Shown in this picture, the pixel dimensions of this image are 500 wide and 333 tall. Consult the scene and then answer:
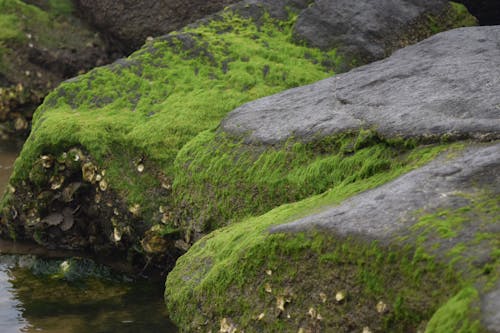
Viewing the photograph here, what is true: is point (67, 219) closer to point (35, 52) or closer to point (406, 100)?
point (406, 100)

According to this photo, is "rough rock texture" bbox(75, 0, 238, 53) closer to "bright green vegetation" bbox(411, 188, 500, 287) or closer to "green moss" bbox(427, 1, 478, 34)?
"green moss" bbox(427, 1, 478, 34)

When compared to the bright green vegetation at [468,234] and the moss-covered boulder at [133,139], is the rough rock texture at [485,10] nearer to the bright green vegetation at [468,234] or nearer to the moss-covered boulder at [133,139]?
the moss-covered boulder at [133,139]

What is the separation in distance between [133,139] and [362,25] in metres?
3.10

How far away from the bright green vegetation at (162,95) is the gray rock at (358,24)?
0.21 meters

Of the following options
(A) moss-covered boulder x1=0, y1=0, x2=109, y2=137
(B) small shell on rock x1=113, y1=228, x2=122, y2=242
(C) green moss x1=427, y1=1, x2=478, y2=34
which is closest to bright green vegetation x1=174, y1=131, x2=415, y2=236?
(B) small shell on rock x1=113, y1=228, x2=122, y2=242

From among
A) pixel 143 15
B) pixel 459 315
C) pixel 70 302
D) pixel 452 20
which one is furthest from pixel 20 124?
pixel 459 315

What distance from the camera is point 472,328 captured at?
2.89 meters

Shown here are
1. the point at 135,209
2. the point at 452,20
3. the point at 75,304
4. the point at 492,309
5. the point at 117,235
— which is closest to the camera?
the point at 492,309

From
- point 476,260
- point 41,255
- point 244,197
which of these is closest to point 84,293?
point 41,255

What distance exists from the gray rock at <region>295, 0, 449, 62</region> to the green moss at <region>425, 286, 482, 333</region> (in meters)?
5.09

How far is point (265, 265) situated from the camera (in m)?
4.08

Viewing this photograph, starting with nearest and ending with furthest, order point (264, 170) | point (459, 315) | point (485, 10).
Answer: point (459, 315) < point (264, 170) < point (485, 10)

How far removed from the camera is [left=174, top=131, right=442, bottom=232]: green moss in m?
4.71

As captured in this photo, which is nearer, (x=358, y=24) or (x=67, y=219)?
(x=67, y=219)
